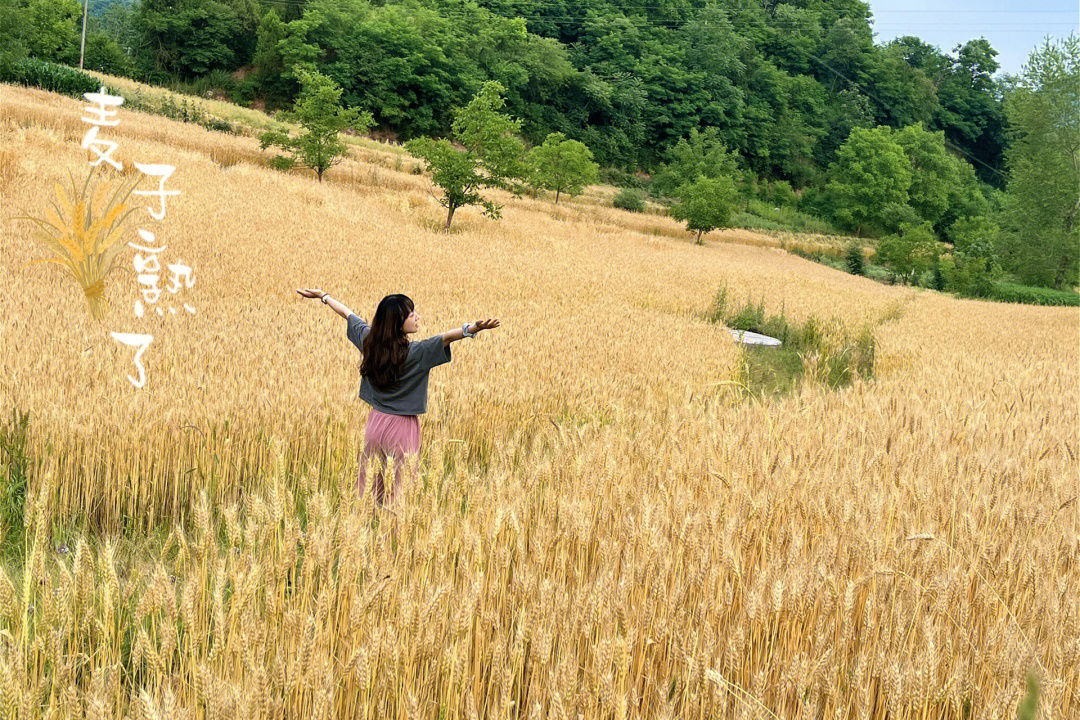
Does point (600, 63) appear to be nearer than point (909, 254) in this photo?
No

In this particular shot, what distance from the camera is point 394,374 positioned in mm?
3910

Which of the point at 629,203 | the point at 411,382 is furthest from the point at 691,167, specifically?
the point at 411,382

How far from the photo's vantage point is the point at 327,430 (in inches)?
184

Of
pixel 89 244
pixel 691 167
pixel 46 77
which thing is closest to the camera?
pixel 89 244

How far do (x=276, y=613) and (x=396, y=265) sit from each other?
39.3ft

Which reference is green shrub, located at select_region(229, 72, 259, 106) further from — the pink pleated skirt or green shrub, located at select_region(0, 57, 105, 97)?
the pink pleated skirt

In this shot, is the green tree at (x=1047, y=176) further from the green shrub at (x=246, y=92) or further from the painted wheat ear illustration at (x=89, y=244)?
the green shrub at (x=246, y=92)

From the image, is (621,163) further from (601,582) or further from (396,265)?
(601,582)

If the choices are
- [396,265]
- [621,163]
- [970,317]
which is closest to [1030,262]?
[970,317]

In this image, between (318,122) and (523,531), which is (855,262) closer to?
(318,122)

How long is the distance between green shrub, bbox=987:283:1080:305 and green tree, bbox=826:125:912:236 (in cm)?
3255

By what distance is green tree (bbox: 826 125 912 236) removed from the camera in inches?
2645

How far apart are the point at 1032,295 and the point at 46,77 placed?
150 feet

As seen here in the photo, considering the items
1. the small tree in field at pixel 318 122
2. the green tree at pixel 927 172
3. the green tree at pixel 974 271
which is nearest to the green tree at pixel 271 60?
the small tree in field at pixel 318 122
